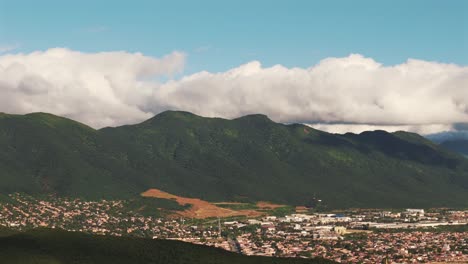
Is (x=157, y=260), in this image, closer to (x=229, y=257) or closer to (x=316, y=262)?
(x=229, y=257)

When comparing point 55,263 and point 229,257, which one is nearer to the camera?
point 55,263

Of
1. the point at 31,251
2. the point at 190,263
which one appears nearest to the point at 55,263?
the point at 31,251

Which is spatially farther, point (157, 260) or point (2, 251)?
point (157, 260)

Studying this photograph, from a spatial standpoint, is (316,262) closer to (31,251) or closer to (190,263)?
(190,263)

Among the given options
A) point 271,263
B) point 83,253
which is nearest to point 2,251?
point 83,253

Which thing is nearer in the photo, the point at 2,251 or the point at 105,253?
the point at 2,251

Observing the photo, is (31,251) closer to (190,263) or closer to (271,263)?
(190,263)

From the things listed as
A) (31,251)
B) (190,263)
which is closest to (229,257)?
(190,263)
